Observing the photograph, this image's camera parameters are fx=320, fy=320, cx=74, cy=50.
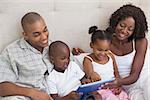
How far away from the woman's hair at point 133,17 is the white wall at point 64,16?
0.09 m

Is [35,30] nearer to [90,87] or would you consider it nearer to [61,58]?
[61,58]

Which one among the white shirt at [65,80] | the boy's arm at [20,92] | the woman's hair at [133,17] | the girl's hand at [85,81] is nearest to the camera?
the boy's arm at [20,92]

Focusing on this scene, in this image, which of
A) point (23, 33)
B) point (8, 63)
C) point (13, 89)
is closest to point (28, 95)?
point (13, 89)

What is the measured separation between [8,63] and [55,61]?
0.26 m

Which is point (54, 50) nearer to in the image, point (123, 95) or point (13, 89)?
point (13, 89)

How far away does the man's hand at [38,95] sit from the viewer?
5.50ft

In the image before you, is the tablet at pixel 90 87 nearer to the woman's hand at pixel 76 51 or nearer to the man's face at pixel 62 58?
the man's face at pixel 62 58

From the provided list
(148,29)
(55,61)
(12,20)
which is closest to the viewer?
(55,61)

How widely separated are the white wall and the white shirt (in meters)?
0.25

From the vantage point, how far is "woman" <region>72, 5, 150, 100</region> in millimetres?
1943

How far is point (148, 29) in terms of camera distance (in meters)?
2.17

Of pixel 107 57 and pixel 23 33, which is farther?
pixel 107 57

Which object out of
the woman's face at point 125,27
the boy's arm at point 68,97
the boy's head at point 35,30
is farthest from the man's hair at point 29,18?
the woman's face at point 125,27

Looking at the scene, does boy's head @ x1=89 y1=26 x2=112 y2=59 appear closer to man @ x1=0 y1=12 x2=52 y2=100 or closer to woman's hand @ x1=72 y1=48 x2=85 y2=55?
woman's hand @ x1=72 y1=48 x2=85 y2=55
